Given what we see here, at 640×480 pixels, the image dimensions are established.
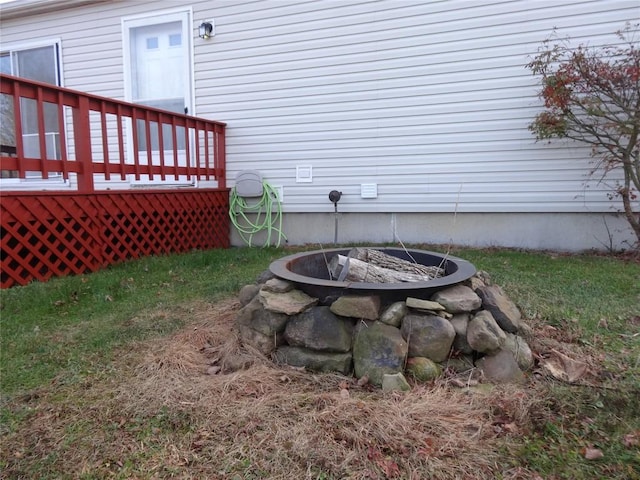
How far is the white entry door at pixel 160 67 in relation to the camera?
6.08m

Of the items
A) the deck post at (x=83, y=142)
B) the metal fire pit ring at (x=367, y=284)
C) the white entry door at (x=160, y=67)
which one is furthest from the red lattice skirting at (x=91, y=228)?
the metal fire pit ring at (x=367, y=284)

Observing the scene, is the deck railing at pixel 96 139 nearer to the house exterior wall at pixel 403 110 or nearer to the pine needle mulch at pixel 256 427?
the house exterior wall at pixel 403 110

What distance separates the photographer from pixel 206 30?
19.0ft

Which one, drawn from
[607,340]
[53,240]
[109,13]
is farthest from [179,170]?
[607,340]

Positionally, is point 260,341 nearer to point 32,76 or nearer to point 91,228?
point 91,228

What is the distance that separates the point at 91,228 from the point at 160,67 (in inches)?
130

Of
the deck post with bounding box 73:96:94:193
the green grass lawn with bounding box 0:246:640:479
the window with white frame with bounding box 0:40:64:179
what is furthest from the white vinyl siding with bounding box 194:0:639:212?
the window with white frame with bounding box 0:40:64:179

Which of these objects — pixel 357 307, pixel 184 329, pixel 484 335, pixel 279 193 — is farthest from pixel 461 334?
pixel 279 193

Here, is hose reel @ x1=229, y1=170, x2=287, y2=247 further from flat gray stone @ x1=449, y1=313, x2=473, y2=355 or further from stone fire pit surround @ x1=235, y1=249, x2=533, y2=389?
flat gray stone @ x1=449, y1=313, x2=473, y2=355

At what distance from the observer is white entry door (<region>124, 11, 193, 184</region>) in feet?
19.9

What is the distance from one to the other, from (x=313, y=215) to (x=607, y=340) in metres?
3.87

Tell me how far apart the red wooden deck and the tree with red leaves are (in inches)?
160

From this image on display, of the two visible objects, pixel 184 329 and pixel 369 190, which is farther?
pixel 369 190

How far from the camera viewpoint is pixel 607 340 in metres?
2.32
